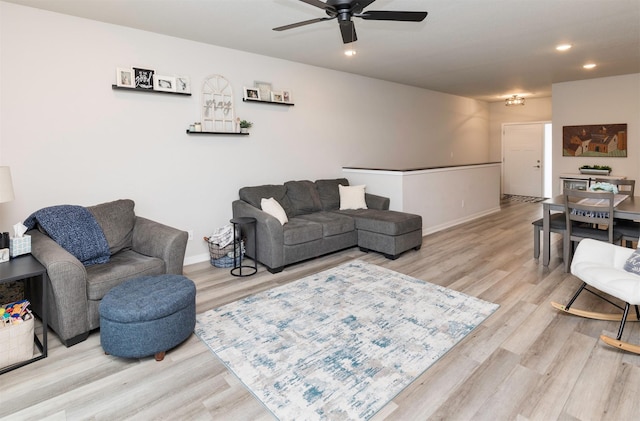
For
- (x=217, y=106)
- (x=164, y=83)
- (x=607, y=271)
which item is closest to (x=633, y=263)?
(x=607, y=271)

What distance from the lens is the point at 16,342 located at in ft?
7.34

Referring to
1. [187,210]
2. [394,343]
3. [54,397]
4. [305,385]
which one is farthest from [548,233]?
[54,397]

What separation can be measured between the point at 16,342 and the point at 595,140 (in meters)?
8.60

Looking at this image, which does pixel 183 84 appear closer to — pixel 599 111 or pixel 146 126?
pixel 146 126

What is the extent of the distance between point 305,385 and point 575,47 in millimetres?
5211

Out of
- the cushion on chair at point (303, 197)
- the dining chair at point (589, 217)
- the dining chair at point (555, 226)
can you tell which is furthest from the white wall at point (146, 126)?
the dining chair at point (589, 217)

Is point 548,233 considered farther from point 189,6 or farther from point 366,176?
point 189,6

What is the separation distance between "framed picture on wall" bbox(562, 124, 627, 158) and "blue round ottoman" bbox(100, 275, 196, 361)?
7621mm

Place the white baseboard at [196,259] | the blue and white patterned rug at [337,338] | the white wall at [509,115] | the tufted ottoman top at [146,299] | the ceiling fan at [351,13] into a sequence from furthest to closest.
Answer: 1. the white wall at [509,115]
2. the white baseboard at [196,259]
3. the ceiling fan at [351,13]
4. the tufted ottoman top at [146,299]
5. the blue and white patterned rug at [337,338]

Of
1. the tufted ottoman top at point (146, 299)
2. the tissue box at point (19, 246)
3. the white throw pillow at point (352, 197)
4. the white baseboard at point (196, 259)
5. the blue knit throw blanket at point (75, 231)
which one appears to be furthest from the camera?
the white throw pillow at point (352, 197)

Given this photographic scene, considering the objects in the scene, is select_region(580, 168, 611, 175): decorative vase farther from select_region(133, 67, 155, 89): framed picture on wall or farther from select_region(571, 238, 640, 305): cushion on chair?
select_region(133, 67, 155, 89): framed picture on wall

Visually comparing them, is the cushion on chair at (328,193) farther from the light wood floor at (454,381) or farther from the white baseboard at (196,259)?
the light wood floor at (454,381)

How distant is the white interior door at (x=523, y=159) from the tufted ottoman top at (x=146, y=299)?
9171 millimetres

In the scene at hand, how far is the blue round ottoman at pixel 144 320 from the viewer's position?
2193mm
